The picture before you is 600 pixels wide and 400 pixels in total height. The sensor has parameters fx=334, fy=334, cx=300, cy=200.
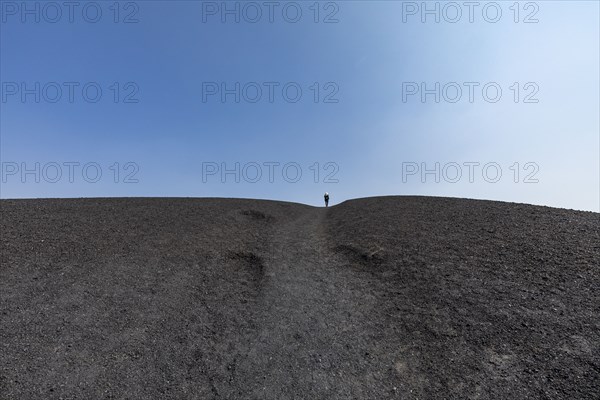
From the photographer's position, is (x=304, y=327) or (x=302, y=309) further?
(x=302, y=309)

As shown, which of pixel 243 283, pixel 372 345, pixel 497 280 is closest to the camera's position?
pixel 372 345

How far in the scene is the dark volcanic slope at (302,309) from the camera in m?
7.45

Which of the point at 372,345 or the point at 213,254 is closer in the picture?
the point at 372,345

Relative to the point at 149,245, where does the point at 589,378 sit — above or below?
below

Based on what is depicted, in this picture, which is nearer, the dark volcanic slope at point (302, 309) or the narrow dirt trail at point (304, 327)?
the dark volcanic slope at point (302, 309)

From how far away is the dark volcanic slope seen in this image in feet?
24.5

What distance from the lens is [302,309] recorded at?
34.9ft

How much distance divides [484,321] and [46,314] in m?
12.2

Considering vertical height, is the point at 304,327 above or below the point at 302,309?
below

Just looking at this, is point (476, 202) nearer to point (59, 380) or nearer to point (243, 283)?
point (243, 283)

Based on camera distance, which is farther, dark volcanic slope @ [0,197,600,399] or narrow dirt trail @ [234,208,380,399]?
narrow dirt trail @ [234,208,380,399]

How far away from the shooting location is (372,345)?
888cm

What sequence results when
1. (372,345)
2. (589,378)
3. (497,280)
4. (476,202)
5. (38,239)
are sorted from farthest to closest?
(476,202) → (38,239) → (497,280) → (372,345) → (589,378)

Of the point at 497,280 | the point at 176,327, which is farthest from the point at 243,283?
the point at 497,280
